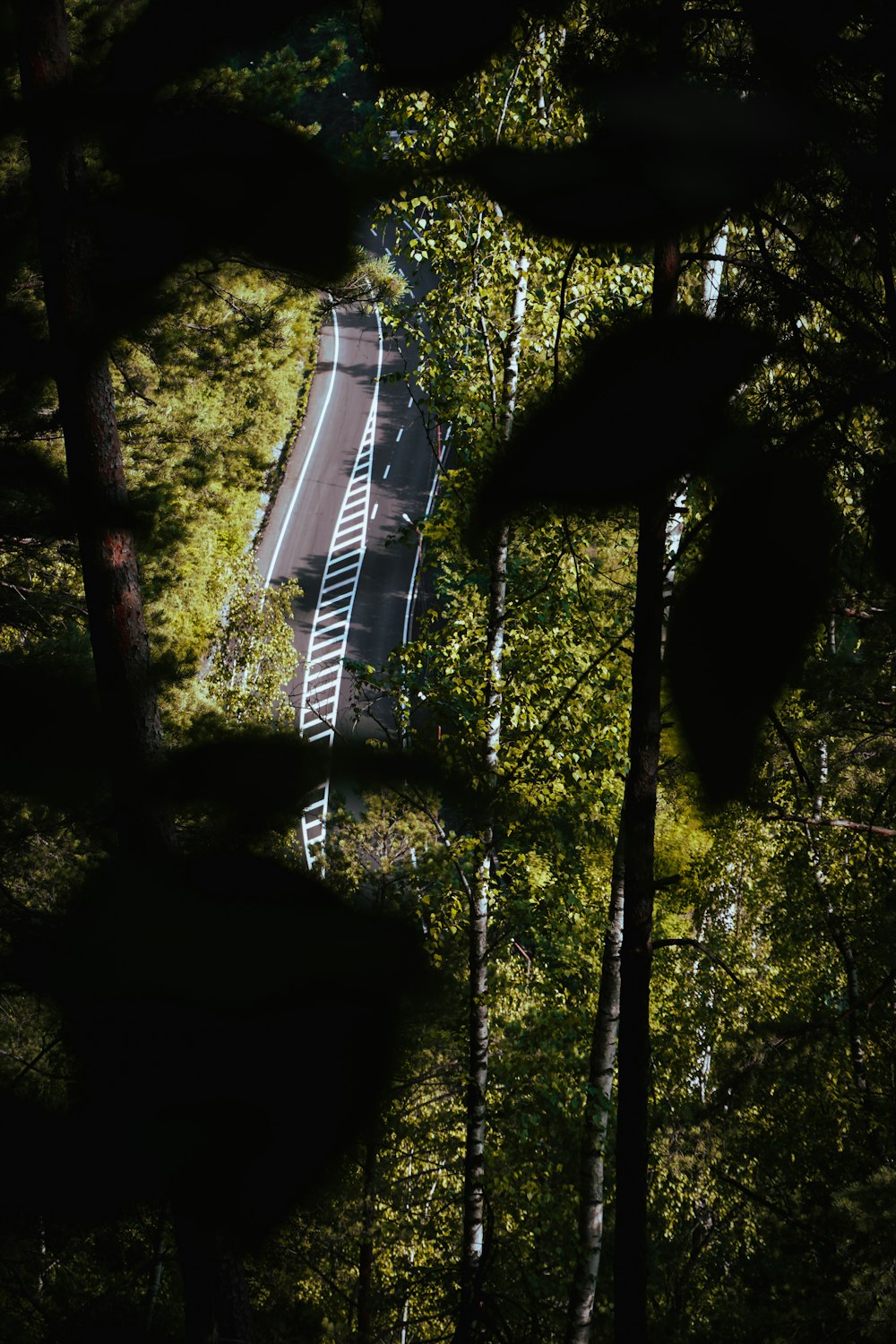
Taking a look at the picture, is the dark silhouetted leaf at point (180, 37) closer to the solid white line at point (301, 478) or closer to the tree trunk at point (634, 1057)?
the tree trunk at point (634, 1057)

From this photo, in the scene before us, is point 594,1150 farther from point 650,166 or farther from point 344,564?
point 344,564

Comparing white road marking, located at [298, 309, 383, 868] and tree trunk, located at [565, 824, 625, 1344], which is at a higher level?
white road marking, located at [298, 309, 383, 868]

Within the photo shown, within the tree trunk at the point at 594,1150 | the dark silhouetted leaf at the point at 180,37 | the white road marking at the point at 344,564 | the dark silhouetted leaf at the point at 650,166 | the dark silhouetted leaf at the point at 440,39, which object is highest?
the white road marking at the point at 344,564

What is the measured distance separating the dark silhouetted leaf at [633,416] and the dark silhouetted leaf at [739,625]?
1.5 inches

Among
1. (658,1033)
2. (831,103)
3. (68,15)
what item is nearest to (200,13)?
(68,15)

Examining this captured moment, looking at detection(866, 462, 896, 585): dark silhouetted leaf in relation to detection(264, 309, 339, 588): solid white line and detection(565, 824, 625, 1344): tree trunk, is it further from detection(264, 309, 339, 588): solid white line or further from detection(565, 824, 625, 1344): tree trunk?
detection(264, 309, 339, 588): solid white line

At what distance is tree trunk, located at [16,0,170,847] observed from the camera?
0.53m

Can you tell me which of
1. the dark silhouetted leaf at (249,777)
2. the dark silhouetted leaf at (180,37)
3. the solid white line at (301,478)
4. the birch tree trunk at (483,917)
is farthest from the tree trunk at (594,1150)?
the solid white line at (301,478)

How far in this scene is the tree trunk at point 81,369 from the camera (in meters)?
0.53

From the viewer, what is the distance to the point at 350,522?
12.7m

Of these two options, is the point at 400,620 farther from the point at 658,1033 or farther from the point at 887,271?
the point at 887,271

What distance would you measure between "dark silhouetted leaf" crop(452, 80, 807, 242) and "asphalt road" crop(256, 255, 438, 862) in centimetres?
1066

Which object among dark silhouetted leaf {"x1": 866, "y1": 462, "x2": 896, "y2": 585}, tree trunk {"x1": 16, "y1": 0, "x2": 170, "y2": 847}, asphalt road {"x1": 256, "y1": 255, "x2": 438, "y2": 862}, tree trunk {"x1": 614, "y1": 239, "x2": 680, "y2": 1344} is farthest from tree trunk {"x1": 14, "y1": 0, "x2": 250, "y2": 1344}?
asphalt road {"x1": 256, "y1": 255, "x2": 438, "y2": 862}

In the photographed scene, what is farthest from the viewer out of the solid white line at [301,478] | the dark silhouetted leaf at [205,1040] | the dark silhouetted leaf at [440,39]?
the solid white line at [301,478]
